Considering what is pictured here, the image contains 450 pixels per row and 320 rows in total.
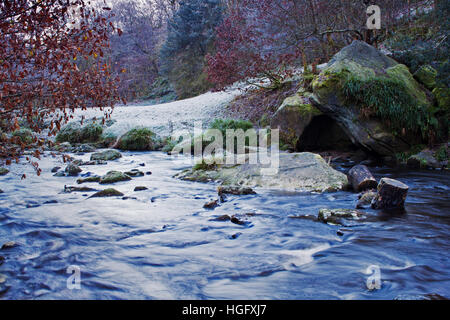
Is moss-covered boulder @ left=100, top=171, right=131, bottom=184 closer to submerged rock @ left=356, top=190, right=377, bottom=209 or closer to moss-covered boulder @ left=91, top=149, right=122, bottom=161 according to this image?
moss-covered boulder @ left=91, top=149, right=122, bottom=161

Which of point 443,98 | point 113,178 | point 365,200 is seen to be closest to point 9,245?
point 113,178

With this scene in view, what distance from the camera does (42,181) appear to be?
6.92m

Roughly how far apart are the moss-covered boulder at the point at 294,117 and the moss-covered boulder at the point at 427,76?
8.07ft

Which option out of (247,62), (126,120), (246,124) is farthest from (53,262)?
(126,120)

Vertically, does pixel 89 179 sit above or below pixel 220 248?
above

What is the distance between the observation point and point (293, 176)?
5684mm

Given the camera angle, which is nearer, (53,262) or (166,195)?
(53,262)

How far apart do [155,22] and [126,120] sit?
23.4 meters

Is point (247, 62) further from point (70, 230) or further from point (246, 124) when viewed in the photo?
point (70, 230)

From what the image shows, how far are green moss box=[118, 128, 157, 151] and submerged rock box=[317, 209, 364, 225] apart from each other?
9.46m

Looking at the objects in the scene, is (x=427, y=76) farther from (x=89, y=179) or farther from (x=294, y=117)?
(x=89, y=179)

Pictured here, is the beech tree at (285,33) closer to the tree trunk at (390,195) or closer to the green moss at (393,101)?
the green moss at (393,101)

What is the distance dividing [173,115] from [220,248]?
43.9 ft

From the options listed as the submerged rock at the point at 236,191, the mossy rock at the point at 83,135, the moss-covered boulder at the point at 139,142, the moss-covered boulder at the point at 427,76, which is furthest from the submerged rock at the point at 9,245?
the mossy rock at the point at 83,135
